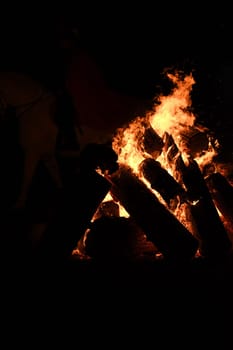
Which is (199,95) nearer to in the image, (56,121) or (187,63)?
(187,63)

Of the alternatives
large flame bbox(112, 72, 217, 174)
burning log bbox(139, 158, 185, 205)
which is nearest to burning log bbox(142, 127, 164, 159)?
large flame bbox(112, 72, 217, 174)

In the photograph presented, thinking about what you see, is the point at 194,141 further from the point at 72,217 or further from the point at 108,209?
the point at 72,217

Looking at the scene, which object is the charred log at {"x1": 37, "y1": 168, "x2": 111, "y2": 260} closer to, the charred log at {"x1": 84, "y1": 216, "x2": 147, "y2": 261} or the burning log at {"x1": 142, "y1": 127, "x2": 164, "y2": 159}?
the charred log at {"x1": 84, "y1": 216, "x2": 147, "y2": 261}

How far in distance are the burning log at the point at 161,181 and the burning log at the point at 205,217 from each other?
117 millimetres

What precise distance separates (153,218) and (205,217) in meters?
0.42

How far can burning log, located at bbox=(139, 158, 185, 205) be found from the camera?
295 cm

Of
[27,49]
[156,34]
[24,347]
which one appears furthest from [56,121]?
[24,347]

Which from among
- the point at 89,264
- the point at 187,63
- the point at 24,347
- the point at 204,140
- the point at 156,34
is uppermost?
the point at 156,34

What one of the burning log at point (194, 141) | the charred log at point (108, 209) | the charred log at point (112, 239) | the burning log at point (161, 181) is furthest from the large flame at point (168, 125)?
the charred log at point (112, 239)

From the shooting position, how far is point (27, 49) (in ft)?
12.4

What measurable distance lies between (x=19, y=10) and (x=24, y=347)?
314 centimetres

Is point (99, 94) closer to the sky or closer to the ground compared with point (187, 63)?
closer to the ground

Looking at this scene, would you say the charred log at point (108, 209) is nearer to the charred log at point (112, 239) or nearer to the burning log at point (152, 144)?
the charred log at point (112, 239)

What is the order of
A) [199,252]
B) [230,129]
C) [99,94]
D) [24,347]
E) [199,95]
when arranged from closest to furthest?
[24,347] → [199,252] → [99,94] → [199,95] → [230,129]
